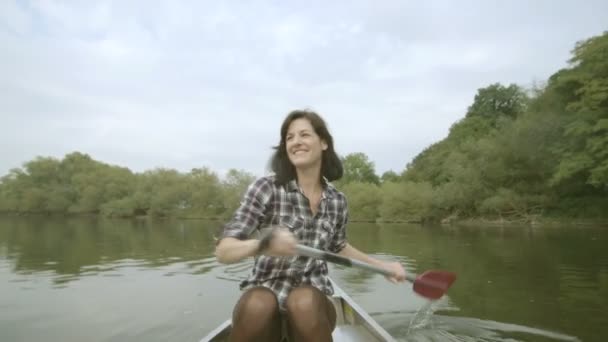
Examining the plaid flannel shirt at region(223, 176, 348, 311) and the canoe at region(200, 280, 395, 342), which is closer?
the plaid flannel shirt at region(223, 176, 348, 311)

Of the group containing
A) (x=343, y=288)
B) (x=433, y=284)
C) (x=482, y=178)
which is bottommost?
(x=343, y=288)

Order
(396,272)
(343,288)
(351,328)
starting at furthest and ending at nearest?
(343,288), (351,328), (396,272)

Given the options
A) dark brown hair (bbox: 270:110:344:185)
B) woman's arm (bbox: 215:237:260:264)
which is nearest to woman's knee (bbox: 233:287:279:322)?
woman's arm (bbox: 215:237:260:264)

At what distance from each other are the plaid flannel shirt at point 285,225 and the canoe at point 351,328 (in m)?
0.93

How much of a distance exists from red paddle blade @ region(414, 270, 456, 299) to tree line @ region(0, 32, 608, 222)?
20.3 m

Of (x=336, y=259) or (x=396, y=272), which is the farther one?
(x=396, y=272)

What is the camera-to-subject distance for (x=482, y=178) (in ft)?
92.3

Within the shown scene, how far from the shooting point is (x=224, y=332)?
107 inches

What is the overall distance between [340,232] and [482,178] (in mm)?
28538

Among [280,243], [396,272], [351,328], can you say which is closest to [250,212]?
[280,243]

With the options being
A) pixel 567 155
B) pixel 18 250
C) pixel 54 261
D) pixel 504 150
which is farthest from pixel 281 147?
pixel 504 150

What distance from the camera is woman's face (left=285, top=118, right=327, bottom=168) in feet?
6.63

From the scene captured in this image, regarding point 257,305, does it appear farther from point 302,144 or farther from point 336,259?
point 302,144

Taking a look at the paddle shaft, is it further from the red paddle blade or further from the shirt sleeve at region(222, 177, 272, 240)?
the shirt sleeve at region(222, 177, 272, 240)
